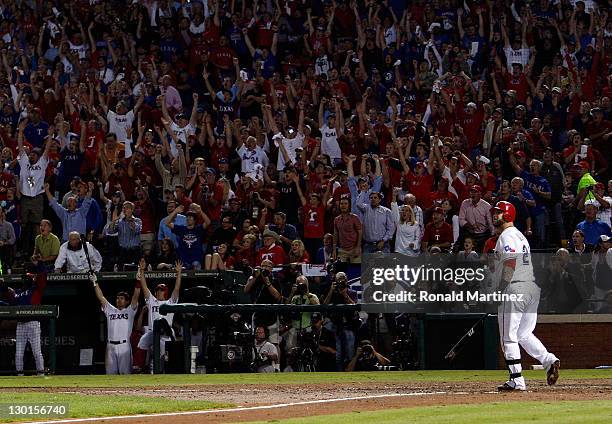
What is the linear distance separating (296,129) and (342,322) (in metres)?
6.67

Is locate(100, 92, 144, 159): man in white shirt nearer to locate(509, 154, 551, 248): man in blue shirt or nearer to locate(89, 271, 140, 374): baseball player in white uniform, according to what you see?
locate(89, 271, 140, 374): baseball player in white uniform

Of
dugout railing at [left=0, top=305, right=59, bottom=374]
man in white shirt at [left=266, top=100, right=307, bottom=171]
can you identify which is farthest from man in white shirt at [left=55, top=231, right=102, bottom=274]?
man in white shirt at [left=266, top=100, right=307, bottom=171]

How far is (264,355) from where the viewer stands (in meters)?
19.6

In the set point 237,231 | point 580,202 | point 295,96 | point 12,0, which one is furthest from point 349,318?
point 12,0

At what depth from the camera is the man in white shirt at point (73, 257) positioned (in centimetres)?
2128

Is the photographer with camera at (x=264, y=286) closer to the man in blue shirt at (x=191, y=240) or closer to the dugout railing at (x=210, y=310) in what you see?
the dugout railing at (x=210, y=310)

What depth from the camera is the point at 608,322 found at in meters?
19.4

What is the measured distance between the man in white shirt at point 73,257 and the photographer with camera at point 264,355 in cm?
350

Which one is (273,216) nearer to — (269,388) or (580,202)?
(580,202)

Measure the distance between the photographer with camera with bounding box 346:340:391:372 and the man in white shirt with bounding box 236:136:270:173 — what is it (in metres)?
5.46

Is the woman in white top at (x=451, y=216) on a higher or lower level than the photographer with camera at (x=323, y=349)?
higher

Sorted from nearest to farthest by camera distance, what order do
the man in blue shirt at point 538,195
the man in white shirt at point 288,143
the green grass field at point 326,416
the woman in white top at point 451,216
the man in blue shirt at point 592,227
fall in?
the green grass field at point 326,416 < the man in blue shirt at point 592,227 < the woman in white top at point 451,216 < the man in blue shirt at point 538,195 < the man in white shirt at point 288,143

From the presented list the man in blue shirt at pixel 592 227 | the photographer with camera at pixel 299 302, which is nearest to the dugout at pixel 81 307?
the photographer with camera at pixel 299 302

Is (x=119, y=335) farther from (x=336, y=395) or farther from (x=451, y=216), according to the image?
(x=336, y=395)
